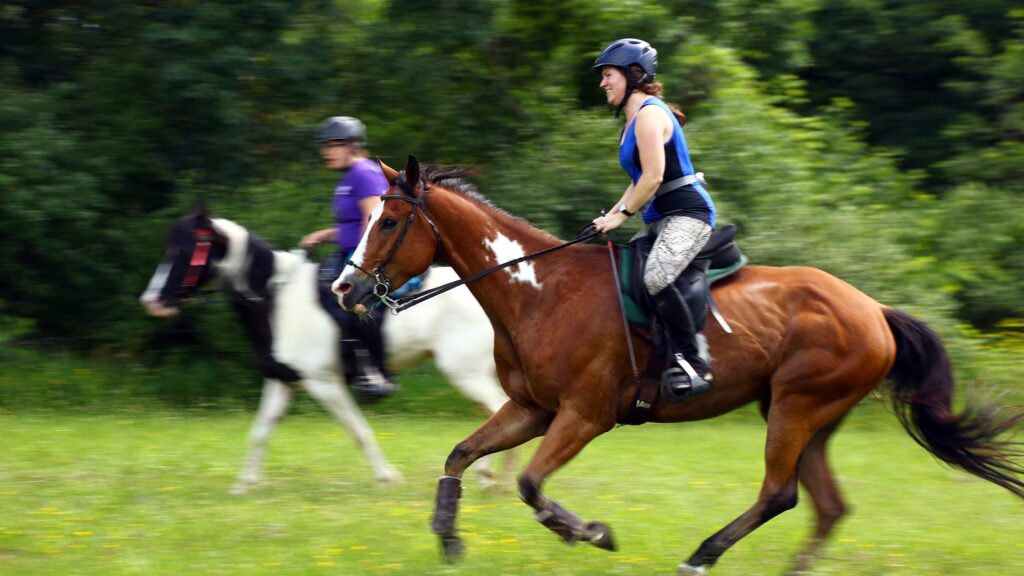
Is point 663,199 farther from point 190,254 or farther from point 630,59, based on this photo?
point 190,254

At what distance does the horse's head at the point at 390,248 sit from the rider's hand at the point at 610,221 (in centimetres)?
90

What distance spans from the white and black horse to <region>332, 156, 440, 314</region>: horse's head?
2.23 m

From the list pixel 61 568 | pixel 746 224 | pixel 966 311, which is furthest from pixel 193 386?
pixel 966 311

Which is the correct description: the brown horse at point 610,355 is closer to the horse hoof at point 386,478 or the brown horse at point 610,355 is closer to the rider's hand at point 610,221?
the rider's hand at point 610,221

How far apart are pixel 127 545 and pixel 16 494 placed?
75.2 inches

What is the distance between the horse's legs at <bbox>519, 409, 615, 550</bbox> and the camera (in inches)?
243

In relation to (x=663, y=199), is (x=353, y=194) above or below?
below

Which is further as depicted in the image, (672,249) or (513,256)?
(513,256)

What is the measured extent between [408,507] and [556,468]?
230 cm

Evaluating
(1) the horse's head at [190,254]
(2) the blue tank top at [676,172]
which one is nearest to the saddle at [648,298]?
(2) the blue tank top at [676,172]

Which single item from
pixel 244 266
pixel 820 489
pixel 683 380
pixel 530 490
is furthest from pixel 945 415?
pixel 244 266

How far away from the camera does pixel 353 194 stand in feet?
28.0

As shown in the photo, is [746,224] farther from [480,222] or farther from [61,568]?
[61,568]

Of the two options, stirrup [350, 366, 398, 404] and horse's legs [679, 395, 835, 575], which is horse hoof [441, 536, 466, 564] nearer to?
horse's legs [679, 395, 835, 575]
